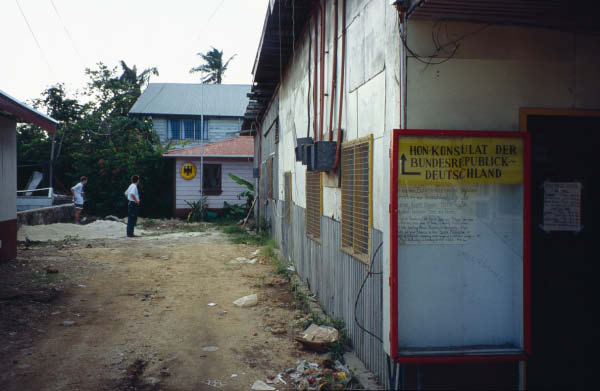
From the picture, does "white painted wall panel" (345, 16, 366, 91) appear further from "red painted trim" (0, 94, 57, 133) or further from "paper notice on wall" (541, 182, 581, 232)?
"red painted trim" (0, 94, 57, 133)

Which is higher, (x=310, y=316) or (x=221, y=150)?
(x=221, y=150)

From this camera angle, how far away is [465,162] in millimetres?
3533

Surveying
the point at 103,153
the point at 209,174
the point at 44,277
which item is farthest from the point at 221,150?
the point at 44,277

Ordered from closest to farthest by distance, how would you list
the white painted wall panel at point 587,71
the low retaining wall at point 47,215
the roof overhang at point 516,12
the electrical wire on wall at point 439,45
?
1. the roof overhang at point 516,12
2. the electrical wire on wall at point 439,45
3. the white painted wall panel at point 587,71
4. the low retaining wall at point 47,215

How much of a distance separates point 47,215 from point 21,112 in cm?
900

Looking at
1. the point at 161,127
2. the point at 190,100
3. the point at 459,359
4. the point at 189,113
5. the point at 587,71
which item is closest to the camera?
the point at 459,359

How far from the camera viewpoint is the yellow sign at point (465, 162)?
3504 mm

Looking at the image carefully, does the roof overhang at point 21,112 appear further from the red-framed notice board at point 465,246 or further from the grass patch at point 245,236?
the red-framed notice board at point 465,246

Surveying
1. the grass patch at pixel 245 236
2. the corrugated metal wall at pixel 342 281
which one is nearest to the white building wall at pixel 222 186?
the grass patch at pixel 245 236

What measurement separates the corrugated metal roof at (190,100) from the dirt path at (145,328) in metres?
22.3

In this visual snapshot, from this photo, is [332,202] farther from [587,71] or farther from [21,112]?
[21,112]

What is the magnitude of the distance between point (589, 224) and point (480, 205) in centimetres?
113

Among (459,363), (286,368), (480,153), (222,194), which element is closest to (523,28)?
(480,153)

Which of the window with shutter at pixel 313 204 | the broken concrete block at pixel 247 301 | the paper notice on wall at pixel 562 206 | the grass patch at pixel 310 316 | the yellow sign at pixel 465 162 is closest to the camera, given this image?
the yellow sign at pixel 465 162
